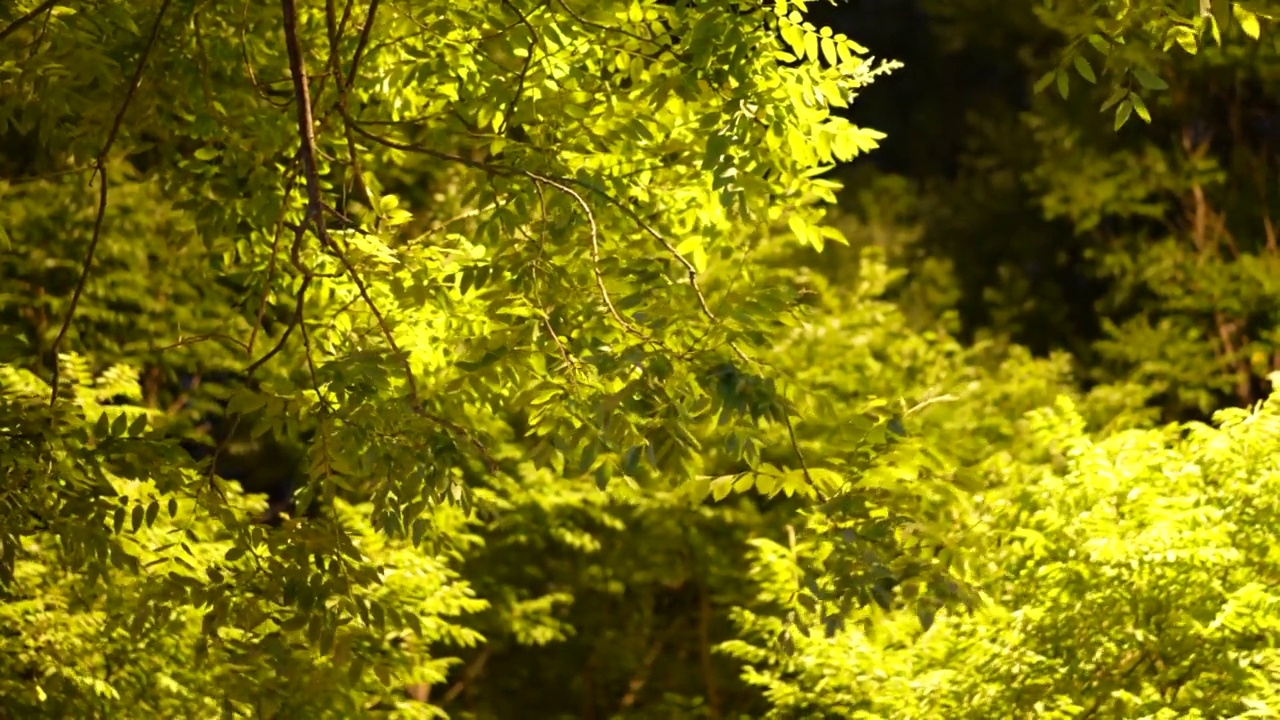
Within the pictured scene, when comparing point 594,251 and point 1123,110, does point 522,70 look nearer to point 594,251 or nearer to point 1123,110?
point 594,251

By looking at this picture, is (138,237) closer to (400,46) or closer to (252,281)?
(252,281)

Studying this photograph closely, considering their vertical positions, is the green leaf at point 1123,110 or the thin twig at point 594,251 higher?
the green leaf at point 1123,110

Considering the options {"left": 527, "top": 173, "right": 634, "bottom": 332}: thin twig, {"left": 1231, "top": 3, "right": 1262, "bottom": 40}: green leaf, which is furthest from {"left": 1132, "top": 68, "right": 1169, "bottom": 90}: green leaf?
{"left": 527, "top": 173, "right": 634, "bottom": 332}: thin twig

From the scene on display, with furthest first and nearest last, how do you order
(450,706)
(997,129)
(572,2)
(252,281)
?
(997,129), (450,706), (252,281), (572,2)

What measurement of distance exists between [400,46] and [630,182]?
1035 mm

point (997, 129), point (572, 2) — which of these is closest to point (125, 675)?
point (572, 2)

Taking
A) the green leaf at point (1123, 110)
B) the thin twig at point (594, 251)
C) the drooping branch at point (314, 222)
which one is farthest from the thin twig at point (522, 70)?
the green leaf at point (1123, 110)

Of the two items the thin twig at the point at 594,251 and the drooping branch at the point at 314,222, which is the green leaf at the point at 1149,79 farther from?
the drooping branch at the point at 314,222

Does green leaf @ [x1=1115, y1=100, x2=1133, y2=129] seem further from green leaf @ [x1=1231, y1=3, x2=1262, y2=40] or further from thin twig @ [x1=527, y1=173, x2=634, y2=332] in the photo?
thin twig @ [x1=527, y1=173, x2=634, y2=332]

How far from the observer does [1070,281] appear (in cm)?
1644

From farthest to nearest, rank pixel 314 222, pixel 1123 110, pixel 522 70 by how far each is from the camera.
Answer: pixel 522 70 < pixel 314 222 < pixel 1123 110

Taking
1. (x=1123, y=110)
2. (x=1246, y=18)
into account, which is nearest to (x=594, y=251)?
(x=1123, y=110)

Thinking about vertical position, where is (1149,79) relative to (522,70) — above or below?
below

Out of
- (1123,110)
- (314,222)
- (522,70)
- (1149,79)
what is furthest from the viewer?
(522,70)
